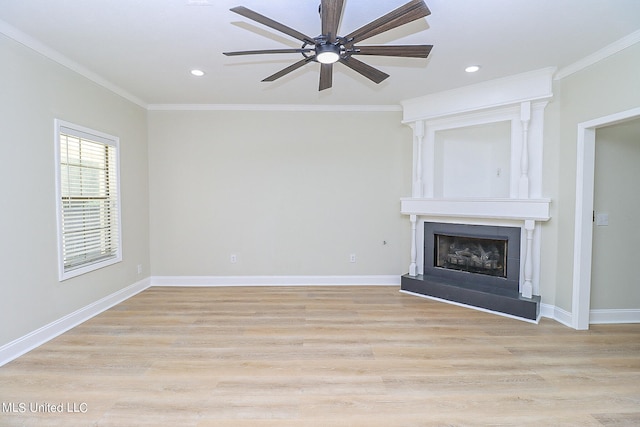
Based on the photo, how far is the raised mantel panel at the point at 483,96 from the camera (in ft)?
9.95

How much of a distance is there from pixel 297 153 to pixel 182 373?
309 cm

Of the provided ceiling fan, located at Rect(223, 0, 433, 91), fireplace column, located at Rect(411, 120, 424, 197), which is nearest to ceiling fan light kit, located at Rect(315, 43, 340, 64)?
ceiling fan, located at Rect(223, 0, 433, 91)

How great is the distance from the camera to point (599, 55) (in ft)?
8.62

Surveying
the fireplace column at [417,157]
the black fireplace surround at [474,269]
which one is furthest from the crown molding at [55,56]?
the black fireplace surround at [474,269]

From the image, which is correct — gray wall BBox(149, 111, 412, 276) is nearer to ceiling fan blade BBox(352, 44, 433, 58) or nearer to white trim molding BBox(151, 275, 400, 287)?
white trim molding BBox(151, 275, 400, 287)

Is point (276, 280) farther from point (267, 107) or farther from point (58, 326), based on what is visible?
point (267, 107)

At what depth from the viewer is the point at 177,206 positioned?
4.26 meters

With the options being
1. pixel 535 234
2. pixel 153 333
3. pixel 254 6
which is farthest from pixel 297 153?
pixel 535 234

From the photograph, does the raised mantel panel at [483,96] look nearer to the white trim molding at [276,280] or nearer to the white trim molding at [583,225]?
the white trim molding at [583,225]

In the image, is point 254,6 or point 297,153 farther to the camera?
point 297,153

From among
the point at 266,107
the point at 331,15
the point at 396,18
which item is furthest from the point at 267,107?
the point at 396,18

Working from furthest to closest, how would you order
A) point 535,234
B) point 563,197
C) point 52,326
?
point 535,234, point 563,197, point 52,326

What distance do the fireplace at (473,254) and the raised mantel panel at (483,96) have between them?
1.49 m

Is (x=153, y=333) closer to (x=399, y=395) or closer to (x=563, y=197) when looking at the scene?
(x=399, y=395)
